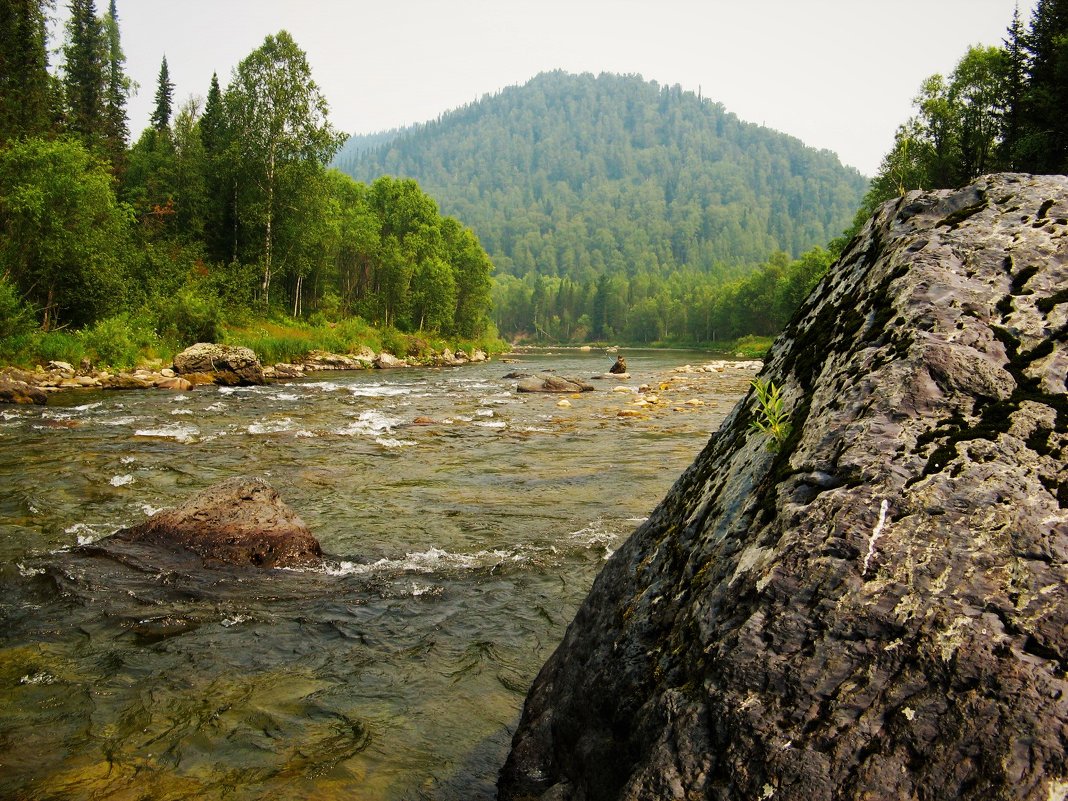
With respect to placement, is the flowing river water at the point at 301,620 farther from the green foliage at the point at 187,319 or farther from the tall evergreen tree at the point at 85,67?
the tall evergreen tree at the point at 85,67

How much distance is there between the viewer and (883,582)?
184cm

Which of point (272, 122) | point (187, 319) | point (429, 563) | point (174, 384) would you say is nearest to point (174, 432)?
point (429, 563)

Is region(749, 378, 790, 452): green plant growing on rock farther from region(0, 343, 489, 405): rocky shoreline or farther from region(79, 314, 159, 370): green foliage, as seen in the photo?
region(79, 314, 159, 370): green foliage

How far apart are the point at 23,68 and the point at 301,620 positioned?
179 feet

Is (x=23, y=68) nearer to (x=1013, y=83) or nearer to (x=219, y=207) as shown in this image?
(x=219, y=207)

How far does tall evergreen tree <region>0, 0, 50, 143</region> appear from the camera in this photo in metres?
38.4

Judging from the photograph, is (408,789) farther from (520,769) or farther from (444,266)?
(444,266)

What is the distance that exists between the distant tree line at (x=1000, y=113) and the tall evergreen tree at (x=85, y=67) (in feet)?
233

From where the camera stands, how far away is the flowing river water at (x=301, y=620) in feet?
12.2

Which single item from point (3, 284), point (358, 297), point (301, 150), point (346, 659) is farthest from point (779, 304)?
point (346, 659)

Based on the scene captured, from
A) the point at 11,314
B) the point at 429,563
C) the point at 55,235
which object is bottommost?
the point at 429,563

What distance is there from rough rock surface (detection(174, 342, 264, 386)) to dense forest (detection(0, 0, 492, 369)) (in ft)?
7.50

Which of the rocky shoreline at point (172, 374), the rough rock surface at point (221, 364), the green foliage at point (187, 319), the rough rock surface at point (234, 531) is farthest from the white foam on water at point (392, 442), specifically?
the green foliage at point (187, 319)

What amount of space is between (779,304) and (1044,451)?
103 metres
